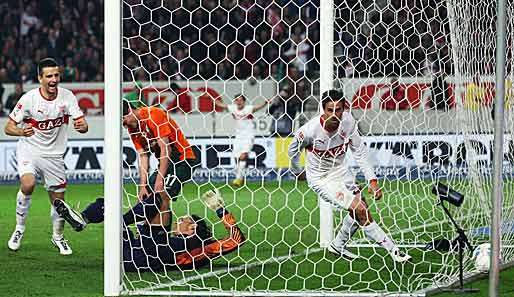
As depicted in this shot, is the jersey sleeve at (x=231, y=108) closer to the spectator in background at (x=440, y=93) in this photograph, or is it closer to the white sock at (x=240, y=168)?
the white sock at (x=240, y=168)

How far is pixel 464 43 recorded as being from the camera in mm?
9688

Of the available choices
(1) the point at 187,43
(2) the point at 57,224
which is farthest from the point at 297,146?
(1) the point at 187,43

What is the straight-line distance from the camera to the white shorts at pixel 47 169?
1112 centimetres

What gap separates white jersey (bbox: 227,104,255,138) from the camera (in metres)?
18.5

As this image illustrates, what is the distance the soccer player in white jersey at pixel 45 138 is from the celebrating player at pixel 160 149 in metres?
0.92

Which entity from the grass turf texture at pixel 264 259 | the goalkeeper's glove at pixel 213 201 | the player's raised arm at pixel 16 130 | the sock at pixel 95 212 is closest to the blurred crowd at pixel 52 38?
the grass turf texture at pixel 264 259

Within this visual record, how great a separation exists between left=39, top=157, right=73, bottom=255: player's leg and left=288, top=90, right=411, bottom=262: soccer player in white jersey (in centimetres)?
244

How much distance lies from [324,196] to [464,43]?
5.78 feet

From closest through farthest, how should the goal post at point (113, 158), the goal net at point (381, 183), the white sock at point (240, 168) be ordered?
the goal post at point (113, 158), the goal net at point (381, 183), the white sock at point (240, 168)

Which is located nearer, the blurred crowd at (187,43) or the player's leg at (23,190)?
the player's leg at (23,190)

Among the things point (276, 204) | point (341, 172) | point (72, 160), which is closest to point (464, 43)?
point (341, 172)

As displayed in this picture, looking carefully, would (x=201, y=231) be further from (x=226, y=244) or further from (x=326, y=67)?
(x=326, y=67)

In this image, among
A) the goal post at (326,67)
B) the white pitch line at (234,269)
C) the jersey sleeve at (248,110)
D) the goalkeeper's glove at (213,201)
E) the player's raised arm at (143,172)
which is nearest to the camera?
the white pitch line at (234,269)

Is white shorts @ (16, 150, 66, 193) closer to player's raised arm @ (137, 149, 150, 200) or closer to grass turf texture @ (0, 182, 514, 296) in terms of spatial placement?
grass turf texture @ (0, 182, 514, 296)
